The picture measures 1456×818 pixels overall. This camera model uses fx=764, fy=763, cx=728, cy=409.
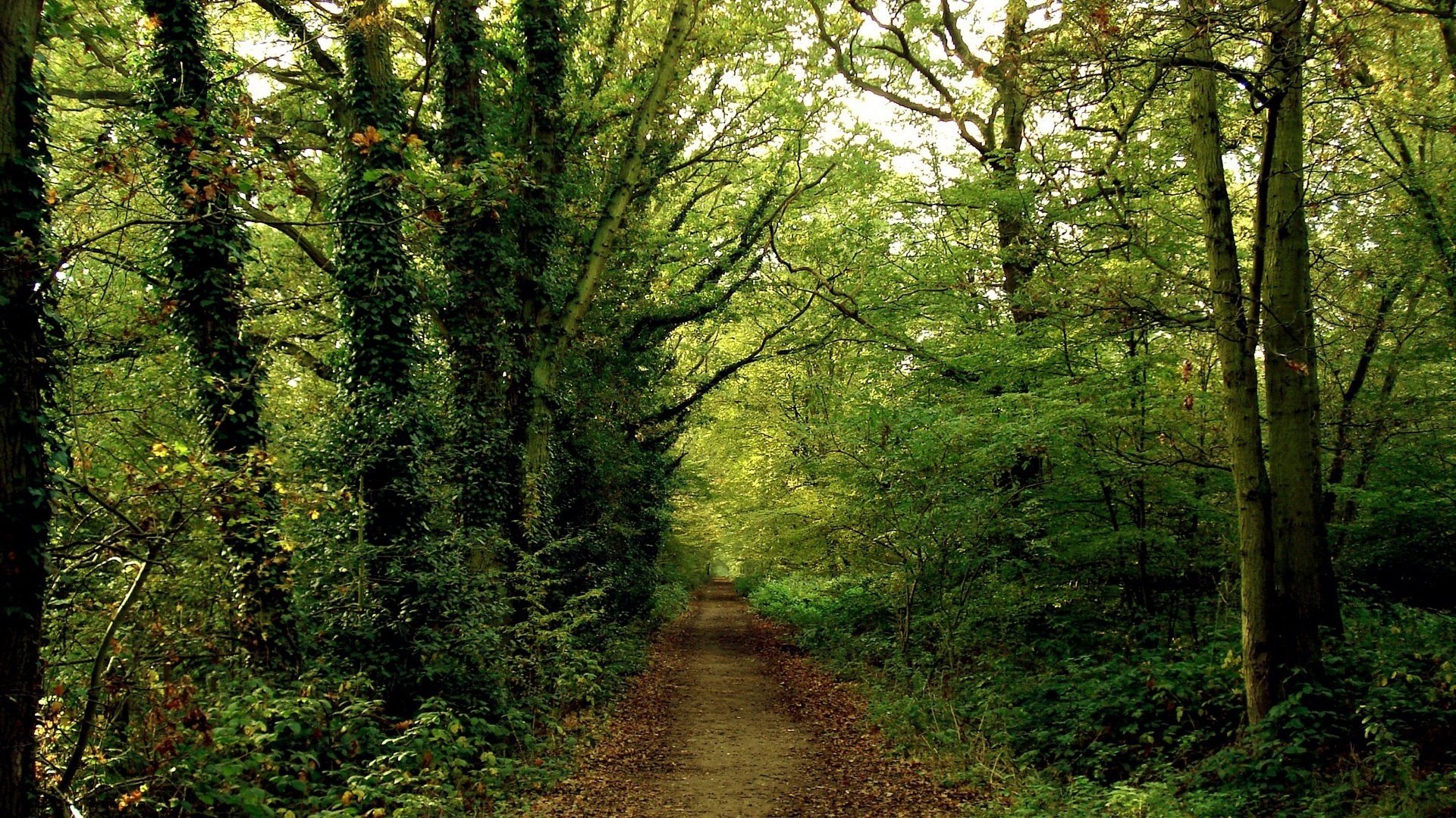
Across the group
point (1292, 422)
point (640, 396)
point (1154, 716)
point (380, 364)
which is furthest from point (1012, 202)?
point (380, 364)

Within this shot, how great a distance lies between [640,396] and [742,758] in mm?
8410

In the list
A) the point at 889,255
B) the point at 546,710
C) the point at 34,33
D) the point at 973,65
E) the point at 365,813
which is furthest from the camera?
the point at 889,255

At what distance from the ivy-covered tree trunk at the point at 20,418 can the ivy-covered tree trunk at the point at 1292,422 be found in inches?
339

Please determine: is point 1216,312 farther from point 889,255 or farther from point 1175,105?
point 889,255

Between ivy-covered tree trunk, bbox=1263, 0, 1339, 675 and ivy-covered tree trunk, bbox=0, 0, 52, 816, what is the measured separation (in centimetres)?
862

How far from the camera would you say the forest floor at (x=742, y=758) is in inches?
281

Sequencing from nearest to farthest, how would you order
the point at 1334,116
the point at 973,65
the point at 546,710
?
the point at 1334,116
the point at 546,710
the point at 973,65

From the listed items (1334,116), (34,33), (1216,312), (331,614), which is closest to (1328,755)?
(1216,312)

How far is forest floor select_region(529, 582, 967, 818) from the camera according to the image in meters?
A: 7.13

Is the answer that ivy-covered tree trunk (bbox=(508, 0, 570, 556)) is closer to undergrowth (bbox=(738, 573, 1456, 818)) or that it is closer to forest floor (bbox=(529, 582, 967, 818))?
forest floor (bbox=(529, 582, 967, 818))

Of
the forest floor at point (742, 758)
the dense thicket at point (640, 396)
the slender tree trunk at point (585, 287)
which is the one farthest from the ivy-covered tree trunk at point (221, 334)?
the slender tree trunk at point (585, 287)

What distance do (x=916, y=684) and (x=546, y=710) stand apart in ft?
16.4

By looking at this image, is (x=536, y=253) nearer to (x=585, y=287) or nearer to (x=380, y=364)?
(x=585, y=287)

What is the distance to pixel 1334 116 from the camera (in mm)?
8930
